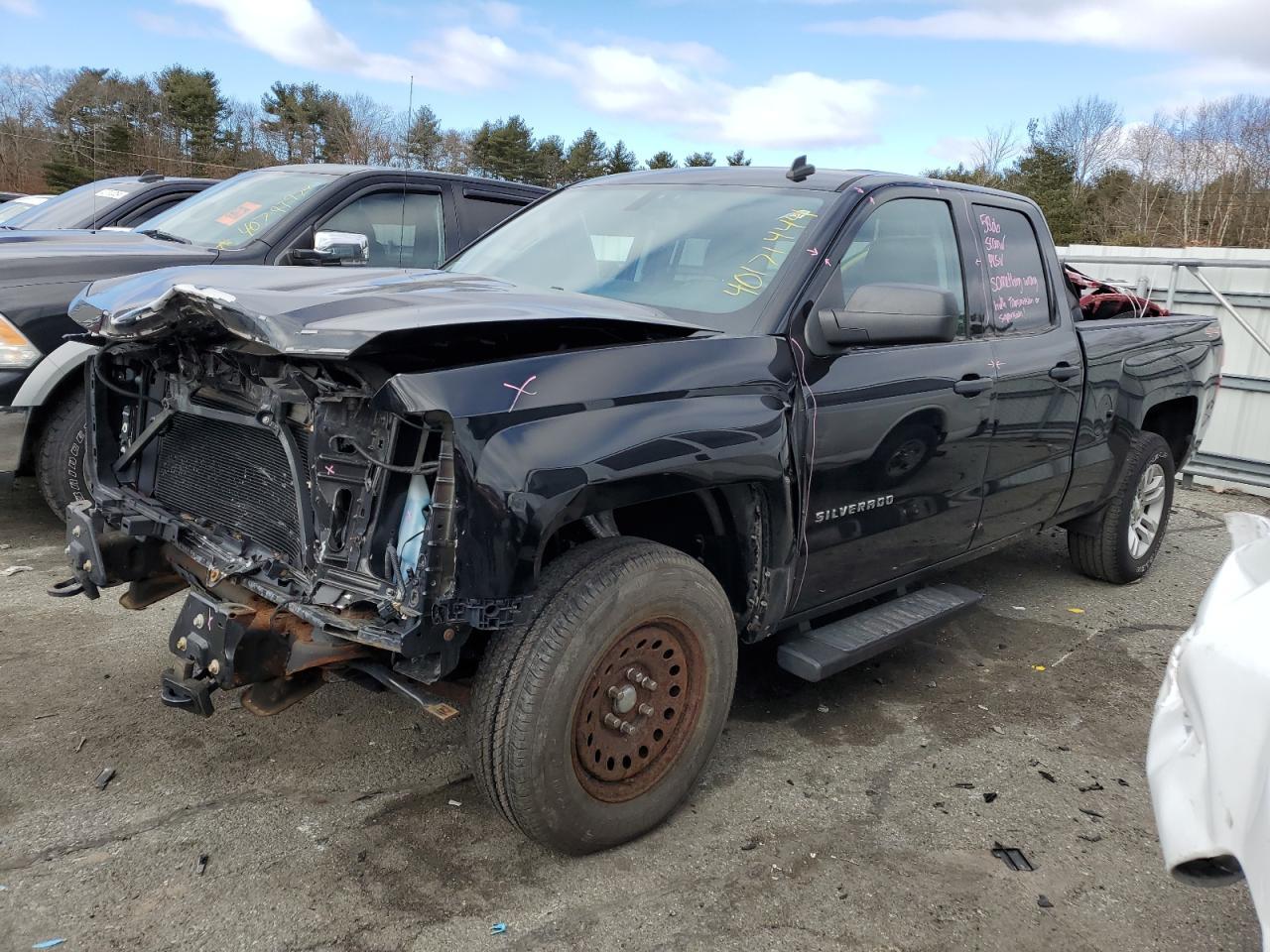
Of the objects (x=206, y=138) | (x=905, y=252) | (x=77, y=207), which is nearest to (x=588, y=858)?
(x=905, y=252)

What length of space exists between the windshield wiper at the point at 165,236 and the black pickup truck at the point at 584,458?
2.70 meters

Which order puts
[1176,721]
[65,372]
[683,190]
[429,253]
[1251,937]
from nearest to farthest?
[1176,721]
[1251,937]
[683,190]
[65,372]
[429,253]

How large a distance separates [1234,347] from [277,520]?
902 cm

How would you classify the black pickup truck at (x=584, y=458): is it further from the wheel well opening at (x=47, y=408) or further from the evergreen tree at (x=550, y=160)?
the evergreen tree at (x=550, y=160)

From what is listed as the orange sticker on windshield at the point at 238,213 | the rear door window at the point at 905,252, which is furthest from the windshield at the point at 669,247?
the orange sticker on windshield at the point at 238,213

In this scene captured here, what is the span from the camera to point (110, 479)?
324 centimetres

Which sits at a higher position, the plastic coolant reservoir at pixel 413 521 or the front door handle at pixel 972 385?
the front door handle at pixel 972 385

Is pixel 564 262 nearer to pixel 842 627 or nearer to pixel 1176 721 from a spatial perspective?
pixel 842 627

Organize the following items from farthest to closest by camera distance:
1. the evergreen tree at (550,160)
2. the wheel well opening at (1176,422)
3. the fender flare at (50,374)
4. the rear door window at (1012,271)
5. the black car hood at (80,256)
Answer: the evergreen tree at (550,160), the wheel well opening at (1176,422), the black car hood at (80,256), the fender flare at (50,374), the rear door window at (1012,271)

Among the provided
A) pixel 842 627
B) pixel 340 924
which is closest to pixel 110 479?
pixel 340 924

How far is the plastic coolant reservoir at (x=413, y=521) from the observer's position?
232 centimetres

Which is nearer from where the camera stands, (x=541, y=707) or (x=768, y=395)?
(x=541, y=707)

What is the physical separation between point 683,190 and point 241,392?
1824 mm

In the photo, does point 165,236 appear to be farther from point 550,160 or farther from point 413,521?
point 550,160
